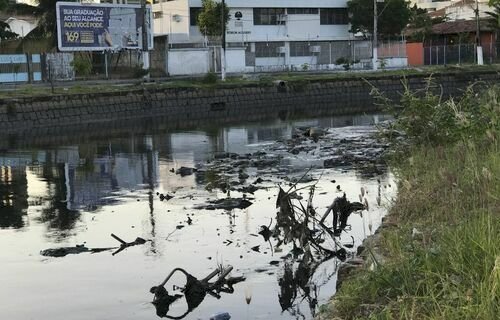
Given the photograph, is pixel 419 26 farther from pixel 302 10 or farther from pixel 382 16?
pixel 302 10

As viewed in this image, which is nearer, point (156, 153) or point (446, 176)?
point (446, 176)

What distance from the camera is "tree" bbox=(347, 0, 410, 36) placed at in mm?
70625

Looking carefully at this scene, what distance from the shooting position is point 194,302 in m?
9.15

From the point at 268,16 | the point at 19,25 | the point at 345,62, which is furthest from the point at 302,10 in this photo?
the point at 19,25

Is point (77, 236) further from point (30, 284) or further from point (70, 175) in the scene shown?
point (70, 175)

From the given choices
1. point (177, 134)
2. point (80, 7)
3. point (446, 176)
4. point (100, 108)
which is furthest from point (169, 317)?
point (80, 7)

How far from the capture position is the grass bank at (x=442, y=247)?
5.11 m

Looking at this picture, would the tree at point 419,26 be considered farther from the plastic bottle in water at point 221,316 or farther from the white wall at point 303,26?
the plastic bottle in water at point 221,316

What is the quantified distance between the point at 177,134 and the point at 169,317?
76.8 feet

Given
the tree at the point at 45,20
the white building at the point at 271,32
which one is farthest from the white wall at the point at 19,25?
the tree at the point at 45,20

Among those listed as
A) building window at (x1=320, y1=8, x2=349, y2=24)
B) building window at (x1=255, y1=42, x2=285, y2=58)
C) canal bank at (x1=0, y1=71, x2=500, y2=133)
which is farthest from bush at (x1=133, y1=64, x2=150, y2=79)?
building window at (x1=320, y1=8, x2=349, y2=24)

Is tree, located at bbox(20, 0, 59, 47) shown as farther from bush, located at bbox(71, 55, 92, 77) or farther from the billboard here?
the billboard

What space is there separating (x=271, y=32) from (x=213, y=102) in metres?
28.2

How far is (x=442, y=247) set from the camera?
605cm
